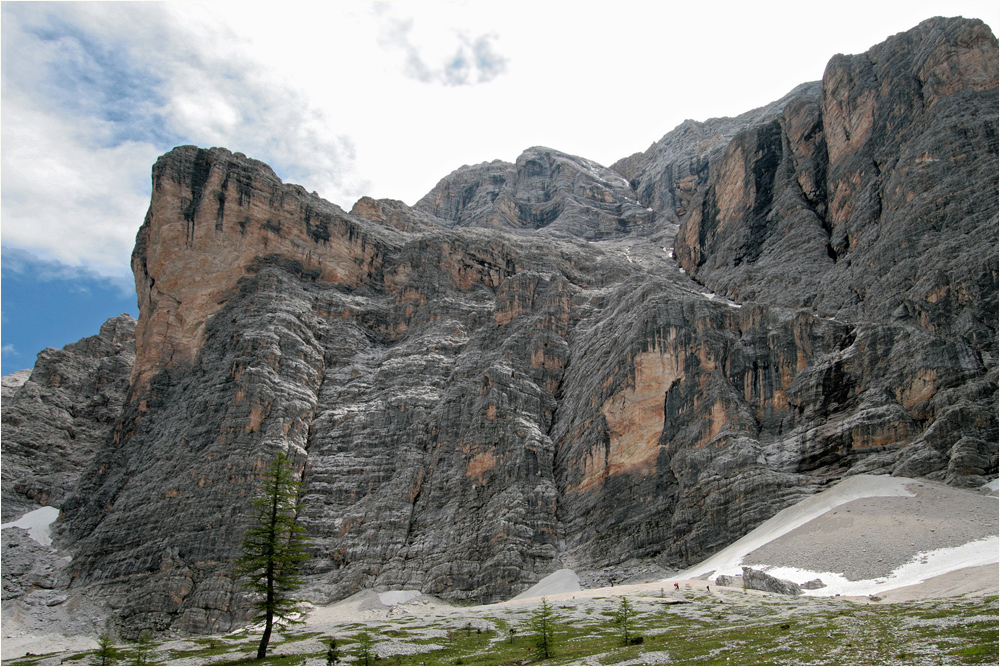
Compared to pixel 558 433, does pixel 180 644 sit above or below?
below

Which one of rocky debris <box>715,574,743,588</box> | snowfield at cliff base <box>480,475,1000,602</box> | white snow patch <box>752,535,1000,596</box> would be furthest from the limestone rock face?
white snow patch <box>752,535,1000,596</box>

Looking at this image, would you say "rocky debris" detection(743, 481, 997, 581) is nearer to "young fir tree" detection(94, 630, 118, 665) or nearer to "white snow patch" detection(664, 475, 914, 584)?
"white snow patch" detection(664, 475, 914, 584)

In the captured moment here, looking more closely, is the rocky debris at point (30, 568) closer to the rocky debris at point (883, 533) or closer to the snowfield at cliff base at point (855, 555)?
the snowfield at cliff base at point (855, 555)

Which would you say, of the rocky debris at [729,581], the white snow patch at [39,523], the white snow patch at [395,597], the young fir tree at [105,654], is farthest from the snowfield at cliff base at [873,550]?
the white snow patch at [39,523]

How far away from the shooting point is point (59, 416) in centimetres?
9919

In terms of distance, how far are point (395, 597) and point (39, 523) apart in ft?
167

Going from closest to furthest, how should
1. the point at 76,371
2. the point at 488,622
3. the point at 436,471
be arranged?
the point at 488,622 → the point at 436,471 → the point at 76,371

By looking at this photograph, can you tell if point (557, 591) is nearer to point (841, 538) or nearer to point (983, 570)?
point (841, 538)

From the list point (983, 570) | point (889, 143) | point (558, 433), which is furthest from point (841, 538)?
point (889, 143)

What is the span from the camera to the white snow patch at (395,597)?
58.8m

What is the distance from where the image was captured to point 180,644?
4409 cm

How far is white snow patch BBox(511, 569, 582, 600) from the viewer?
183 ft

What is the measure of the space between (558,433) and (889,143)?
58.1 meters

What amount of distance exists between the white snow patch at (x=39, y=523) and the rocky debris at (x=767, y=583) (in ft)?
245
